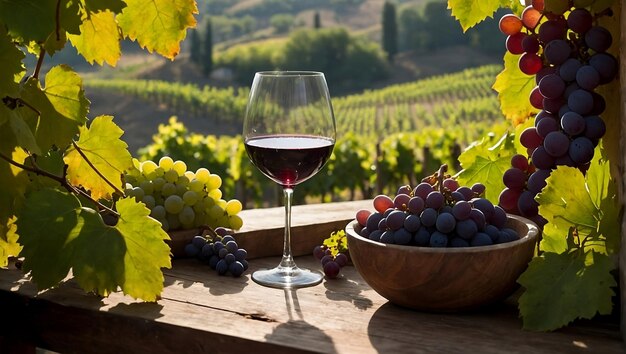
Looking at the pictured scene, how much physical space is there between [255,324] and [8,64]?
584 mm

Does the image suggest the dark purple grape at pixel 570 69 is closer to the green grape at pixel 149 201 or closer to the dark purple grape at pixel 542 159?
the dark purple grape at pixel 542 159

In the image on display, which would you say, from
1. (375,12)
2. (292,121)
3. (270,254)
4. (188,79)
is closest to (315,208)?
(270,254)

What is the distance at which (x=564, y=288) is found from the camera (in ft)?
4.36

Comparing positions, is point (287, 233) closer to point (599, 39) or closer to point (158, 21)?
point (158, 21)

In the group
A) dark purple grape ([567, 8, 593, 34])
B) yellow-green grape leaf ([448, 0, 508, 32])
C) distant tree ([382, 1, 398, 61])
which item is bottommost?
dark purple grape ([567, 8, 593, 34])

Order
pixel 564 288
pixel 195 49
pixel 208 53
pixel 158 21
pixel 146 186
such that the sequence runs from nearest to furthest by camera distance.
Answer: pixel 564 288 → pixel 158 21 → pixel 146 186 → pixel 208 53 → pixel 195 49

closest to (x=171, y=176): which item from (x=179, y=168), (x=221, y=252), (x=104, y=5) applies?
(x=179, y=168)

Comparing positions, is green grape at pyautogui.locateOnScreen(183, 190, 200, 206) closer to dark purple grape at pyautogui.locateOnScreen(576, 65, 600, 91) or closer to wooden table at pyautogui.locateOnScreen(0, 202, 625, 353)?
wooden table at pyautogui.locateOnScreen(0, 202, 625, 353)

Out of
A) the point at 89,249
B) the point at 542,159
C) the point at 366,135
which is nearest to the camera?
the point at 89,249

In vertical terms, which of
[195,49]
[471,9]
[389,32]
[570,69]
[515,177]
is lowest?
[515,177]

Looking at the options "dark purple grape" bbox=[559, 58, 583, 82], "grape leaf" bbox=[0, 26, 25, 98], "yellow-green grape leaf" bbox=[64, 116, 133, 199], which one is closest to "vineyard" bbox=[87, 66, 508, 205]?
"dark purple grape" bbox=[559, 58, 583, 82]

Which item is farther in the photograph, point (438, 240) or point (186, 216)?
point (186, 216)

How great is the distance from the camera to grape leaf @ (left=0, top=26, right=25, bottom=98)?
1.37 metres

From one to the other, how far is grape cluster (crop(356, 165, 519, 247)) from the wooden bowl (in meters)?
0.04
